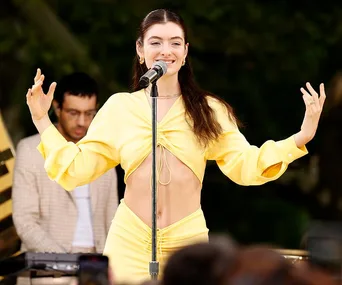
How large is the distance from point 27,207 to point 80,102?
584 millimetres

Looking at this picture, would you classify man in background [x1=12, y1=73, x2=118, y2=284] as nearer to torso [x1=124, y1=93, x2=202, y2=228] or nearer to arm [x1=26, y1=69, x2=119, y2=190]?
arm [x1=26, y1=69, x2=119, y2=190]

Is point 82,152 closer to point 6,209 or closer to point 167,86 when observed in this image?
point 167,86

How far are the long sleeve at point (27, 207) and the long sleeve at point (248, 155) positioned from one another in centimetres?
158

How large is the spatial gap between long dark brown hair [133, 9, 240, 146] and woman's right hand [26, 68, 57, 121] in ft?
1.27

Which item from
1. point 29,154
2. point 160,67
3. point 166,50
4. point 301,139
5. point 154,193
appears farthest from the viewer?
point 29,154

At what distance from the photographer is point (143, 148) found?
550 centimetres

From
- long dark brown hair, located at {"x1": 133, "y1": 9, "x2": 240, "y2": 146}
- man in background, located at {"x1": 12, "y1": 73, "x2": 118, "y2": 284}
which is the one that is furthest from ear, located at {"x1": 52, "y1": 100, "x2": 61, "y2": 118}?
long dark brown hair, located at {"x1": 133, "y1": 9, "x2": 240, "y2": 146}

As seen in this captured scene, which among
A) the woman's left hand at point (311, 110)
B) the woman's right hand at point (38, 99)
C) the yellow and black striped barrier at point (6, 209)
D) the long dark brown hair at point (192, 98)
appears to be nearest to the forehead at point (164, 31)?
the long dark brown hair at point (192, 98)

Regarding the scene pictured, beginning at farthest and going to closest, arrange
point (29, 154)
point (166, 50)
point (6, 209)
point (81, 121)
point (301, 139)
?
point (6, 209) → point (29, 154) → point (81, 121) → point (166, 50) → point (301, 139)

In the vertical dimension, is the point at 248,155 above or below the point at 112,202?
below

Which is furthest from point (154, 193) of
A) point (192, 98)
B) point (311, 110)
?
point (311, 110)

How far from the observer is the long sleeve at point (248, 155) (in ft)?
18.0

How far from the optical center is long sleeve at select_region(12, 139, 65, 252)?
696cm

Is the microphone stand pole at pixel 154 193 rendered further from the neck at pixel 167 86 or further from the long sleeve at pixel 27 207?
the long sleeve at pixel 27 207
